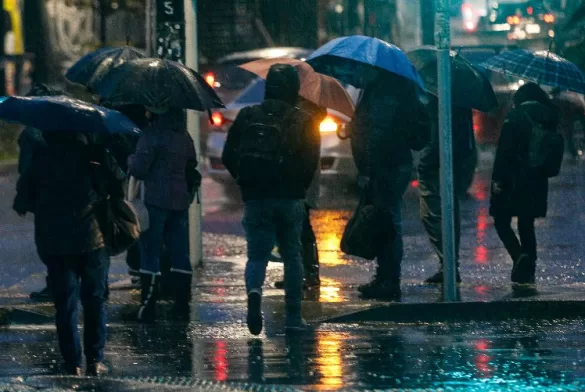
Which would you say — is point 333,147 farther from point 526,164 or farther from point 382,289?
point 382,289

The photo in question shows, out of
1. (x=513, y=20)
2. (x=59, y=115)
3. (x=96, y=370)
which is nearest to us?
(x=59, y=115)

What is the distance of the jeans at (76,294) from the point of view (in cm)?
804

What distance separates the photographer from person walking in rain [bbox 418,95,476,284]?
1130 cm

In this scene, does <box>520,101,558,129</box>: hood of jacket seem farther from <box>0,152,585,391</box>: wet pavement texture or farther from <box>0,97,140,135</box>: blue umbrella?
<box>0,97,140,135</box>: blue umbrella

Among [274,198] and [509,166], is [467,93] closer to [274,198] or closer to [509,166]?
[509,166]

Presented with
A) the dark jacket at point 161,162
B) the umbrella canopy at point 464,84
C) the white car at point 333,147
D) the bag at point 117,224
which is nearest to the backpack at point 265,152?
the dark jacket at point 161,162

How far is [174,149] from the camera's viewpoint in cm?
984

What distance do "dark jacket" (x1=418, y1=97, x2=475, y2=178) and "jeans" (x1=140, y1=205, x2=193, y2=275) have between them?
218cm

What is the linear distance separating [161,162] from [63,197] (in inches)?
77.6

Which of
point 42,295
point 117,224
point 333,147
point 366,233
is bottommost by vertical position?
point 42,295

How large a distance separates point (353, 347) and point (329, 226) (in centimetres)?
635

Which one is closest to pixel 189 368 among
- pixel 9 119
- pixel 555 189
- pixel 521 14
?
pixel 9 119

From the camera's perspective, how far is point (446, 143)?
10.3 meters

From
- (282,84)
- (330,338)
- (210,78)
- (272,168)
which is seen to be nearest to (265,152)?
(272,168)
